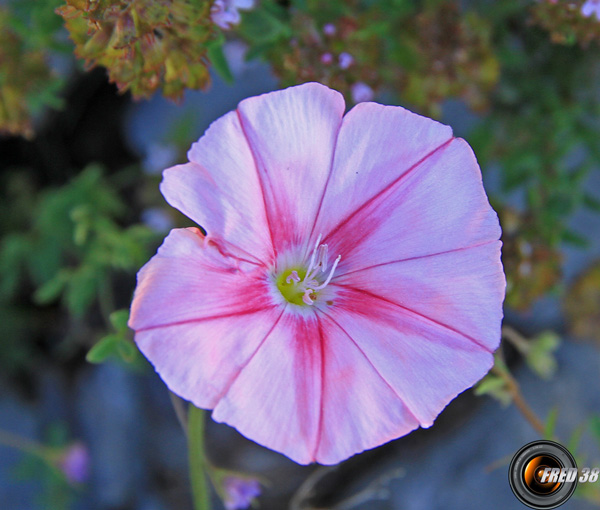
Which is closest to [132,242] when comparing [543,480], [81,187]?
[81,187]

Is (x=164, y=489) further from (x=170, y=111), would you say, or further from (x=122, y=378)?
(x=170, y=111)

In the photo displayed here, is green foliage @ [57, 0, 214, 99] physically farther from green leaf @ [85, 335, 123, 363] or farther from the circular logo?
the circular logo

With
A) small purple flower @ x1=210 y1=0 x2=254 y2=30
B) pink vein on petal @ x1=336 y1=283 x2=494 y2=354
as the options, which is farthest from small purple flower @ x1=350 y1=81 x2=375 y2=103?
pink vein on petal @ x1=336 y1=283 x2=494 y2=354

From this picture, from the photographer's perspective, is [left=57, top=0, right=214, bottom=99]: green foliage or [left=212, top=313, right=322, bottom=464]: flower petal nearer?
[left=212, top=313, right=322, bottom=464]: flower petal

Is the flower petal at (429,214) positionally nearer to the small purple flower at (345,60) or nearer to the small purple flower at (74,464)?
the small purple flower at (345,60)

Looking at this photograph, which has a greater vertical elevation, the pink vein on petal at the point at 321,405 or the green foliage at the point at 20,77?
the green foliage at the point at 20,77

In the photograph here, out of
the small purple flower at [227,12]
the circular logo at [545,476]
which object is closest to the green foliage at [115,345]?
the small purple flower at [227,12]
